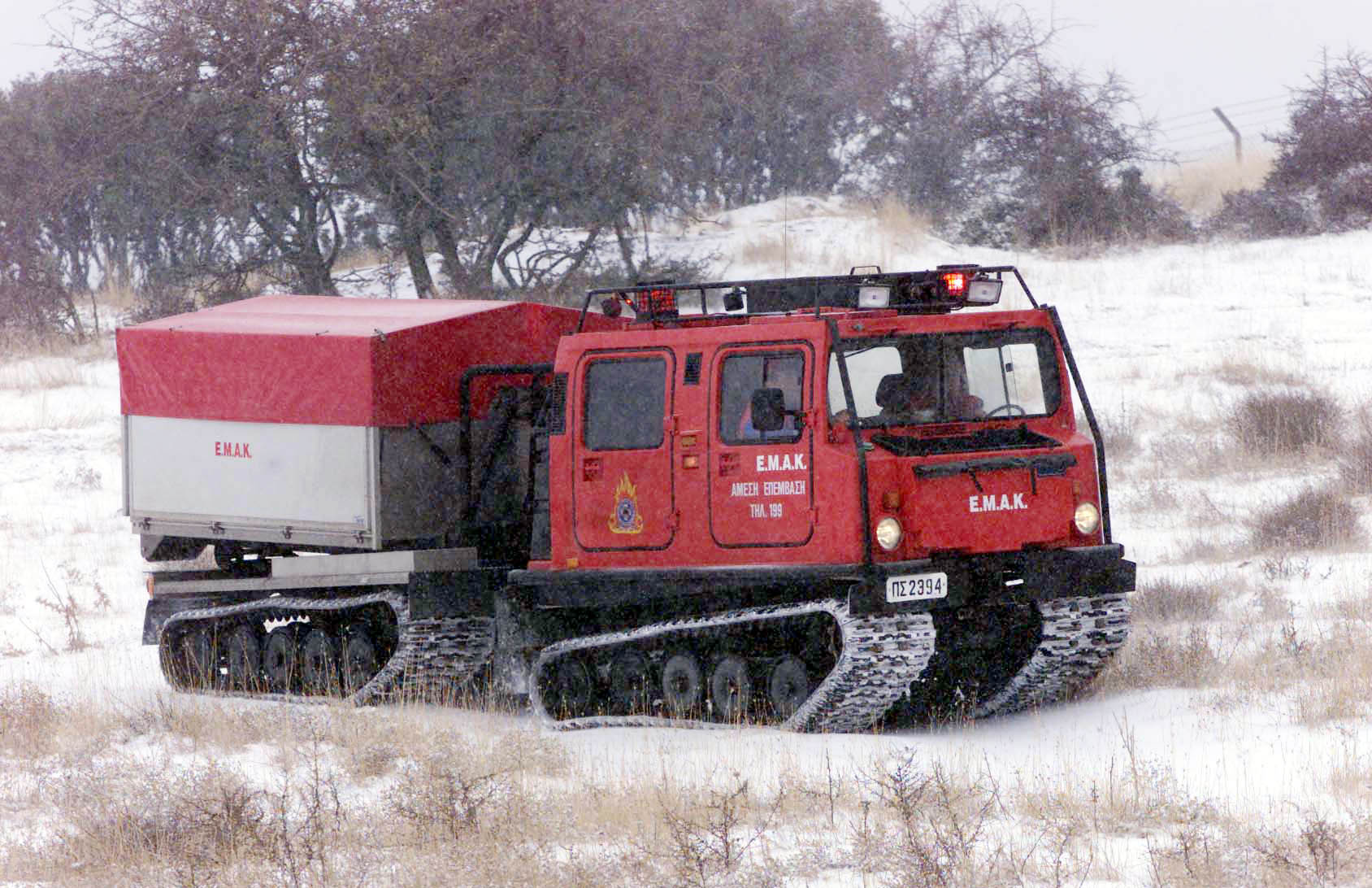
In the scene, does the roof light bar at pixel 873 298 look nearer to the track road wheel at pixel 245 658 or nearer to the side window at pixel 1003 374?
the side window at pixel 1003 374

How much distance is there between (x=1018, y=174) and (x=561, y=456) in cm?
2342

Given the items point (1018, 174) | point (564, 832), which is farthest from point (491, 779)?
point (1018, 174)

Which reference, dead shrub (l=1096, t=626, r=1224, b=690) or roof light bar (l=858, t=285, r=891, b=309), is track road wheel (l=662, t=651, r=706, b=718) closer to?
roof light bar (l=858, t=285, r=891, b=309)

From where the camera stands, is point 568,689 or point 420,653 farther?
point 420,653

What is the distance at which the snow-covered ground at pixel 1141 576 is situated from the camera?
8.59 metres

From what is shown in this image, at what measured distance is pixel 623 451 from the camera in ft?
36.1

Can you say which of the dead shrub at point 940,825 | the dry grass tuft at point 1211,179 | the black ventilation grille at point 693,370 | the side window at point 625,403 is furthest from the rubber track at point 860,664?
the dry grass tuft at point 1211,179

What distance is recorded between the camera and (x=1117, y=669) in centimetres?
1172

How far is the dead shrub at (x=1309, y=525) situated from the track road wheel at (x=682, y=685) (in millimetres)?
6661

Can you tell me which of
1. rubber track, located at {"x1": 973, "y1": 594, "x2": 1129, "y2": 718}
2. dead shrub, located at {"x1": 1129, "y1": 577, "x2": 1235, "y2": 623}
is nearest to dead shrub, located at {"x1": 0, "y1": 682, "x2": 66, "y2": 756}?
rubber track, located at {"x1": 973, "y1": 594, "x2": 1129, "y2": 718}

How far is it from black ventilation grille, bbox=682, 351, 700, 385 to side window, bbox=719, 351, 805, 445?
0.51ft

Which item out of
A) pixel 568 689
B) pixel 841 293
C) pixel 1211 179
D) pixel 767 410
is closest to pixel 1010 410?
pixel 841 293

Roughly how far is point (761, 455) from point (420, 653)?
3072 mm

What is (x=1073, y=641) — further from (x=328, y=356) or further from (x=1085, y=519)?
(x=328, y=356)
